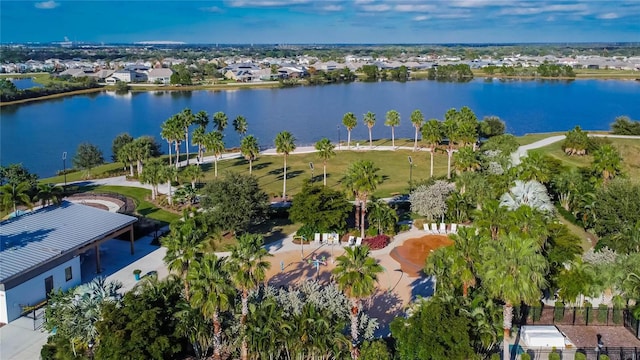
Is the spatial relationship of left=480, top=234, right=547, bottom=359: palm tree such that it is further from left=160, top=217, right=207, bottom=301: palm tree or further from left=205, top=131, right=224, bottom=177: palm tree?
left=205, top=131, right=224, bottom=177: palm tree

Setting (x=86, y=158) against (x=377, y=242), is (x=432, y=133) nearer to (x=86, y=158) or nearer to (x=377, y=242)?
(x=377, y=242)

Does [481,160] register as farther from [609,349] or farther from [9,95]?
[9,95]

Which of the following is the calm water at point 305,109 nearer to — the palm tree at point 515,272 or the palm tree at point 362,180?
the palm tree at point 362,180

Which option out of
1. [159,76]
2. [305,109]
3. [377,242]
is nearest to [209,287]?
[377,242]

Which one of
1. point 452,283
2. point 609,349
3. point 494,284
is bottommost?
point 609,349

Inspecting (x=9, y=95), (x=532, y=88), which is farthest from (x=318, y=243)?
(x=532, y=88)

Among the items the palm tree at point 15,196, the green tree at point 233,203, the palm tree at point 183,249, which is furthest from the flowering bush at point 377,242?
the palm tree at point 15,196

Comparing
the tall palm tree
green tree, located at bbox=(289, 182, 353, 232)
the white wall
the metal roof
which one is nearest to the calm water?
the tall palm tree
